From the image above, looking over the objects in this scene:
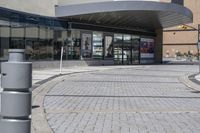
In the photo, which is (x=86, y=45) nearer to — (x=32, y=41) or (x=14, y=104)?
(x=32, y=41)

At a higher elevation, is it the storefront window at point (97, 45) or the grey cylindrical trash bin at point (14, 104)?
the storefront window at point (97, 45)

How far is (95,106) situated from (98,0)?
1128 inches

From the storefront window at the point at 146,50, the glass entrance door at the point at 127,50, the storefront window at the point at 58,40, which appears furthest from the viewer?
the storefront window at the point at 146,50

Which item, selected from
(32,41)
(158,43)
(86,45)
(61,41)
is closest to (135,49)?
(158,43)

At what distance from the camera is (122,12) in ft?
123

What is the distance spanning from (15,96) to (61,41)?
3424cm

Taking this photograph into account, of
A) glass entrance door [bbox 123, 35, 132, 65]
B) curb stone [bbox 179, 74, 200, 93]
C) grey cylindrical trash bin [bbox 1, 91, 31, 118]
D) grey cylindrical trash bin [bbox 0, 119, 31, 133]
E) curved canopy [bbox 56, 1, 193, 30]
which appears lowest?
curb stone [bbox 179, 74, 200, 93]

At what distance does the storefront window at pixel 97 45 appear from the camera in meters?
42.8

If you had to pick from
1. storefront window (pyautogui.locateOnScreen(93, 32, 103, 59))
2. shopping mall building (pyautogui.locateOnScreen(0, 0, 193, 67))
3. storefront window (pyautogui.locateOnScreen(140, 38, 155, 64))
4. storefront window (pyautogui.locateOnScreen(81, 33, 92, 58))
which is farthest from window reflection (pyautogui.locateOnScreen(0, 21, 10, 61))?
storefront window (pyautogui.locateOnScreen(140, 38, 155, 64))

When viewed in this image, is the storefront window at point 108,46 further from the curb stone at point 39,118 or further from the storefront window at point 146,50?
the curb stone at point 39,118

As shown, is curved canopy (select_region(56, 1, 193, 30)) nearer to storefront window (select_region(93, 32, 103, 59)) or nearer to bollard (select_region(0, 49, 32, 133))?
storefront window (select_region(93, 32, 103, 59))

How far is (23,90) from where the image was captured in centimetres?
381

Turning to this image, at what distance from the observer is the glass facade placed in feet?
101

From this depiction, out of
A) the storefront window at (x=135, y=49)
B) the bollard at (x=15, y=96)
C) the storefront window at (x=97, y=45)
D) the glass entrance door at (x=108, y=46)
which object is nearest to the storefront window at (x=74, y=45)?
the storefront window at (x=97, y=45)
